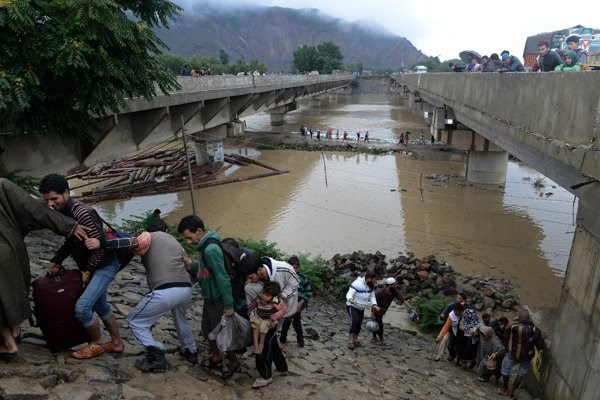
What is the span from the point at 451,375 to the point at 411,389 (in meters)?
1.16

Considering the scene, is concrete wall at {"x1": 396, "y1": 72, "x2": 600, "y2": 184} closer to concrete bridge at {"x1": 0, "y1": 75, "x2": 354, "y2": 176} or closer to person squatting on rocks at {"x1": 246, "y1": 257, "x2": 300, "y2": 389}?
person squatting on rocks at {"x1": 246, "y1": 257, "x2": 300, "y2": 389}

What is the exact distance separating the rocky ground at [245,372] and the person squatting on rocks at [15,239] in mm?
380

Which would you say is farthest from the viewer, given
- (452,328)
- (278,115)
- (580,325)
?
(278,115)

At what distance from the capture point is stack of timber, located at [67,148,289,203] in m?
19.0

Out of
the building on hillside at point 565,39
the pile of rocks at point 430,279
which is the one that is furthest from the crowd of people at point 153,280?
the building on hillside at point 565,39

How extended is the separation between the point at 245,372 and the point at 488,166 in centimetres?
1828

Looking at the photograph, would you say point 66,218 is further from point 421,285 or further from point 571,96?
point 421,285

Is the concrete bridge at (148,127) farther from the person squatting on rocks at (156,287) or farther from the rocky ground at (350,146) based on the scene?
the rocky ground at (350,146)

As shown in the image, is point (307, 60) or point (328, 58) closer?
point (328, 58)

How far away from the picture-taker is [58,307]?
141 inches

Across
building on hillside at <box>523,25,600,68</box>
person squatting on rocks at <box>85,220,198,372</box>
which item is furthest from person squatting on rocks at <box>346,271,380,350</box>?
building on hillside at <box>523,25,600,68</box>

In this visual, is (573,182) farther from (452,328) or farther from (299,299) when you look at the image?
(299,299)

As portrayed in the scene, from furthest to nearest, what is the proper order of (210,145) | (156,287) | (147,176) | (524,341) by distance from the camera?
(210,145) → (147,176) → (524,341) → (156,287)

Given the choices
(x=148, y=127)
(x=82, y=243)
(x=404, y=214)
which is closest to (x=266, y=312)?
(x=82, y=243)
